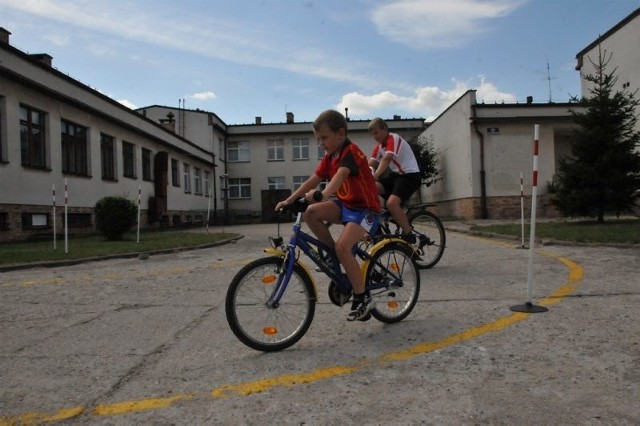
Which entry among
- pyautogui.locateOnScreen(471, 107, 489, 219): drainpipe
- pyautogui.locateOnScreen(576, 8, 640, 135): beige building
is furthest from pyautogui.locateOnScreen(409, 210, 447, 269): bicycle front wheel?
pyautogui.locateOnScreen(471, 107, 489, 219): drainpipe

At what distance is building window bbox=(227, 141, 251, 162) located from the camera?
48656mm

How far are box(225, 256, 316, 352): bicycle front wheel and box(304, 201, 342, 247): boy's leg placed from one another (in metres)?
0.36

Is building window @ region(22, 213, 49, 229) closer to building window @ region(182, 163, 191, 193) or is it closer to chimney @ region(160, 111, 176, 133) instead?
building window @ region(182, 163, 191, 193)

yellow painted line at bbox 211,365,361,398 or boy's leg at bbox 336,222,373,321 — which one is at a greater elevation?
boy's leg at bbox 336,222,373,321

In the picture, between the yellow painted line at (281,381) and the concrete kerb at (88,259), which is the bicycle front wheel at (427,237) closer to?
the yellow painted line at (281,381)

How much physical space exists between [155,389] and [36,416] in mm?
629

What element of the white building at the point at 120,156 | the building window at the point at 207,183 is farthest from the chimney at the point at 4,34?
the building window at the point at 207,183

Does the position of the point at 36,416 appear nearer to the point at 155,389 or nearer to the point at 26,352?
the point at 155,389

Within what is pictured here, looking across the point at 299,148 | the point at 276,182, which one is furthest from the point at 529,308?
the point at 276,182

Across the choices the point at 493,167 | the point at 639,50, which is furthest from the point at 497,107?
the point at 639,50

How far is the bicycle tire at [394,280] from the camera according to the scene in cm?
453

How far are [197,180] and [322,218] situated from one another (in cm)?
3689

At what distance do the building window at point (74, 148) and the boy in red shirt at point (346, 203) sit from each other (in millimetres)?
18294

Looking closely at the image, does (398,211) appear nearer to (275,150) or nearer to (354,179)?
(354,179)
